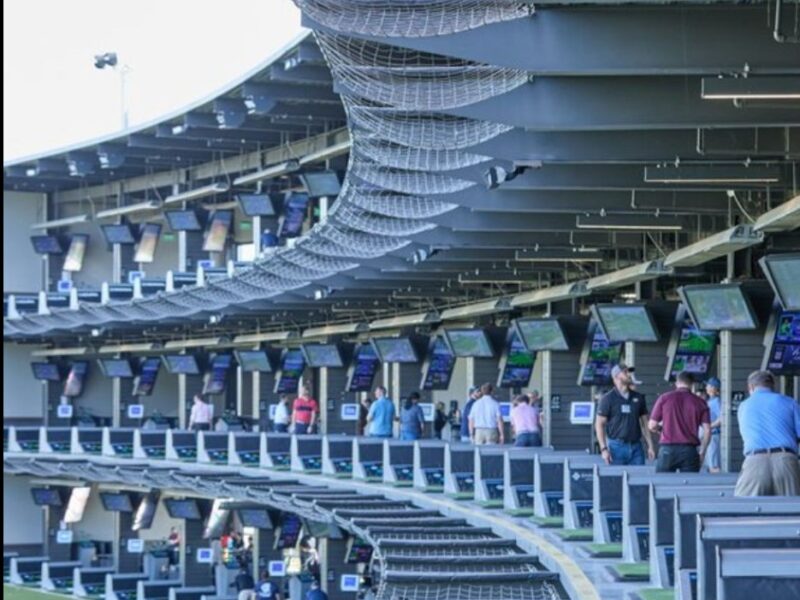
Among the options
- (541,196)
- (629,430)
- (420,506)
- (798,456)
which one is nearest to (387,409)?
(420,506)

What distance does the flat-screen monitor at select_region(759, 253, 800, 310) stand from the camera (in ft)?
53.8

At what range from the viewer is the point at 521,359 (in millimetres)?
33531

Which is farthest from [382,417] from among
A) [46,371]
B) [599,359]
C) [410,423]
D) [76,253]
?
[46,371]

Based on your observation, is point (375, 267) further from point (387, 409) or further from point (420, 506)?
point (420, 506)

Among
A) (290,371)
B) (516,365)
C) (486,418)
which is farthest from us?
(290,371)

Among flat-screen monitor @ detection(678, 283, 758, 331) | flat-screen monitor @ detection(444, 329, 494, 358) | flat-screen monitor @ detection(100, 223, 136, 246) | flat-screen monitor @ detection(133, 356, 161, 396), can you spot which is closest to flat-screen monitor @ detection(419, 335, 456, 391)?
flat-screen monitor @ detection(444, 329, 494, 358)

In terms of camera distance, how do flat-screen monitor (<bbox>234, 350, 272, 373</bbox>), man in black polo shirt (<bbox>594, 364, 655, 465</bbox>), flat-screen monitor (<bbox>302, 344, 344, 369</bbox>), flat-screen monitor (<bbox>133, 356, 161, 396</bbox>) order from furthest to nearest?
flat-screen monitor (<bbox>133, 356, 161, 396</bbox>)
flat-screen monitor (<bbox>234, 350, 272, 373</bbox>)
flat-screen monitor (<bbox>302, 344, 344, 369</bbox>)
man in black polo shirt (<bbox>594, 364, 655, 465</bbox>)

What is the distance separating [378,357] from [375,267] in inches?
350

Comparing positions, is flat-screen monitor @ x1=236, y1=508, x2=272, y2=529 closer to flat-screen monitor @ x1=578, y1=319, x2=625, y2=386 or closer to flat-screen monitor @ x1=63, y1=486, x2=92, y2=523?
flat-screen monitor @ x1=63, y1=486, x2=92, y2=523

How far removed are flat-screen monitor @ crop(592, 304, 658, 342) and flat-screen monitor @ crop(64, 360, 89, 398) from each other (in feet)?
121

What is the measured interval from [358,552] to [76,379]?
2437 cm

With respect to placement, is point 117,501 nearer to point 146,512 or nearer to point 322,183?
point 146,512

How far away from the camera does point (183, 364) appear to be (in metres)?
53.4

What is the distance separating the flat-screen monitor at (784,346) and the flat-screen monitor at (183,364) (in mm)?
34733
